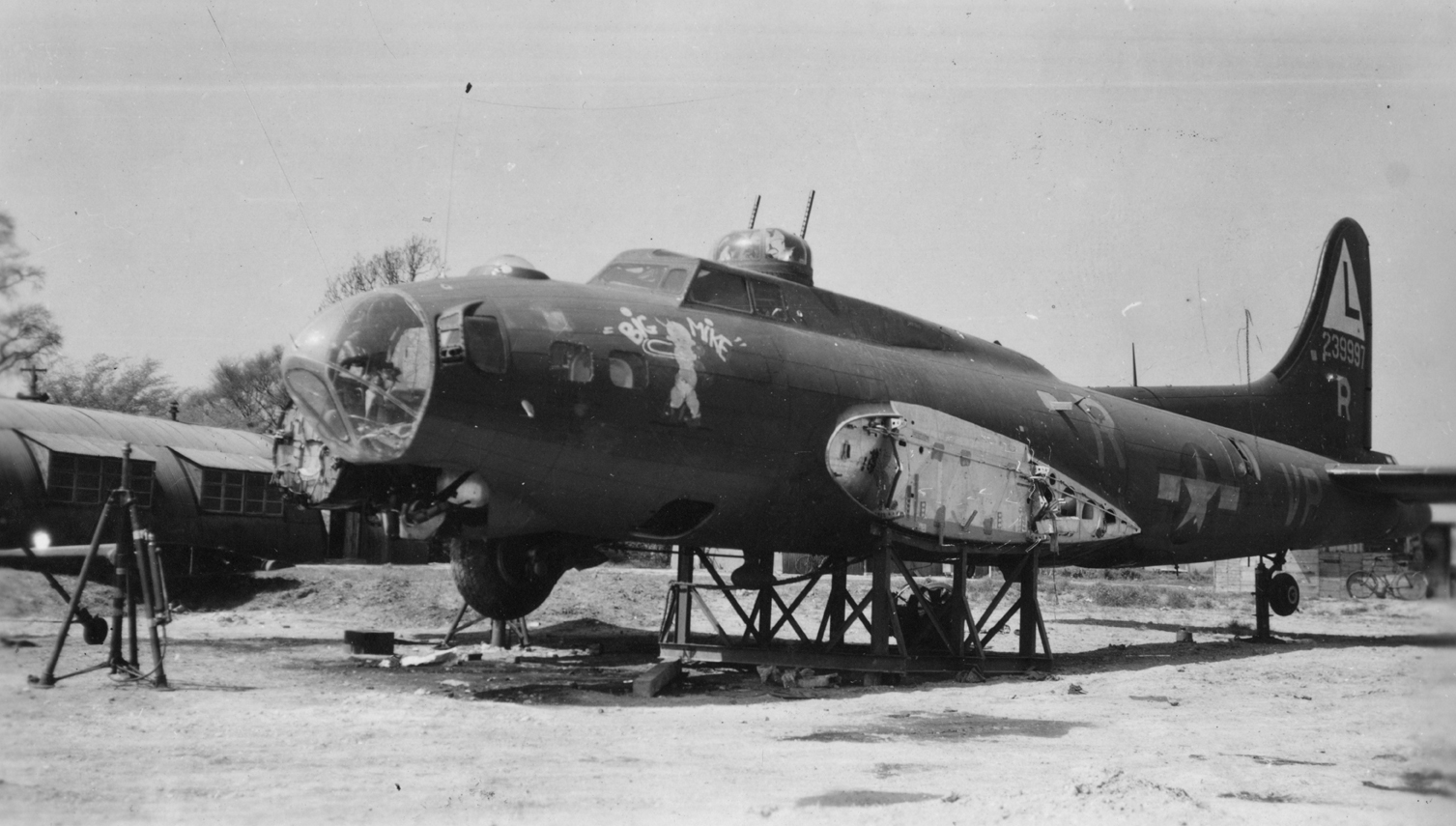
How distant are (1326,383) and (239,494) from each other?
2121 centimetres

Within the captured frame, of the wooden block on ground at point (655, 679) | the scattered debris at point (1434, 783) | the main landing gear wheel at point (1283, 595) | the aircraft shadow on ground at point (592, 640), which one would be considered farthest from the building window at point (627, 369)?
the main landing gear wheel at point (1283, 595)

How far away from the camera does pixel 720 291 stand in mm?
12852

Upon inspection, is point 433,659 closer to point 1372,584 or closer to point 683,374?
point 683,374

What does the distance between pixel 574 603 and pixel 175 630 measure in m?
7.20

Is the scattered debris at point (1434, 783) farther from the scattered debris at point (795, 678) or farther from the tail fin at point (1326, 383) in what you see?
the tail fin at point (1326, 383)

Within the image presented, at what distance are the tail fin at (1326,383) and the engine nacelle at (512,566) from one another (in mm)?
12060

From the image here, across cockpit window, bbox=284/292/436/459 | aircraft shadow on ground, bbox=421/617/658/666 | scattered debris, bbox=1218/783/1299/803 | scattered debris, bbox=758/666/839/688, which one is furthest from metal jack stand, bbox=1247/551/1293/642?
cockpit window, bbox=284/292/436/459

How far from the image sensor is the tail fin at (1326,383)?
21.4 m

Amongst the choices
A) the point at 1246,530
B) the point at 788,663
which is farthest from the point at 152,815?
the point at 1246,530

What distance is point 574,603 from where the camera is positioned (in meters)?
23.4

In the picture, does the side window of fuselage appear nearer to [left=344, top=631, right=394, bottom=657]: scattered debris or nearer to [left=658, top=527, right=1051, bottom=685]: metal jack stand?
[left=658, top=527, right=1051, bottom=685]: metal jack stand

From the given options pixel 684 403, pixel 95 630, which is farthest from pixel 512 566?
pixel 95 630

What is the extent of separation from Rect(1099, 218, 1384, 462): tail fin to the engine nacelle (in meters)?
12.1

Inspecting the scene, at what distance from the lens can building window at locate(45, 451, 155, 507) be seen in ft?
69.1
